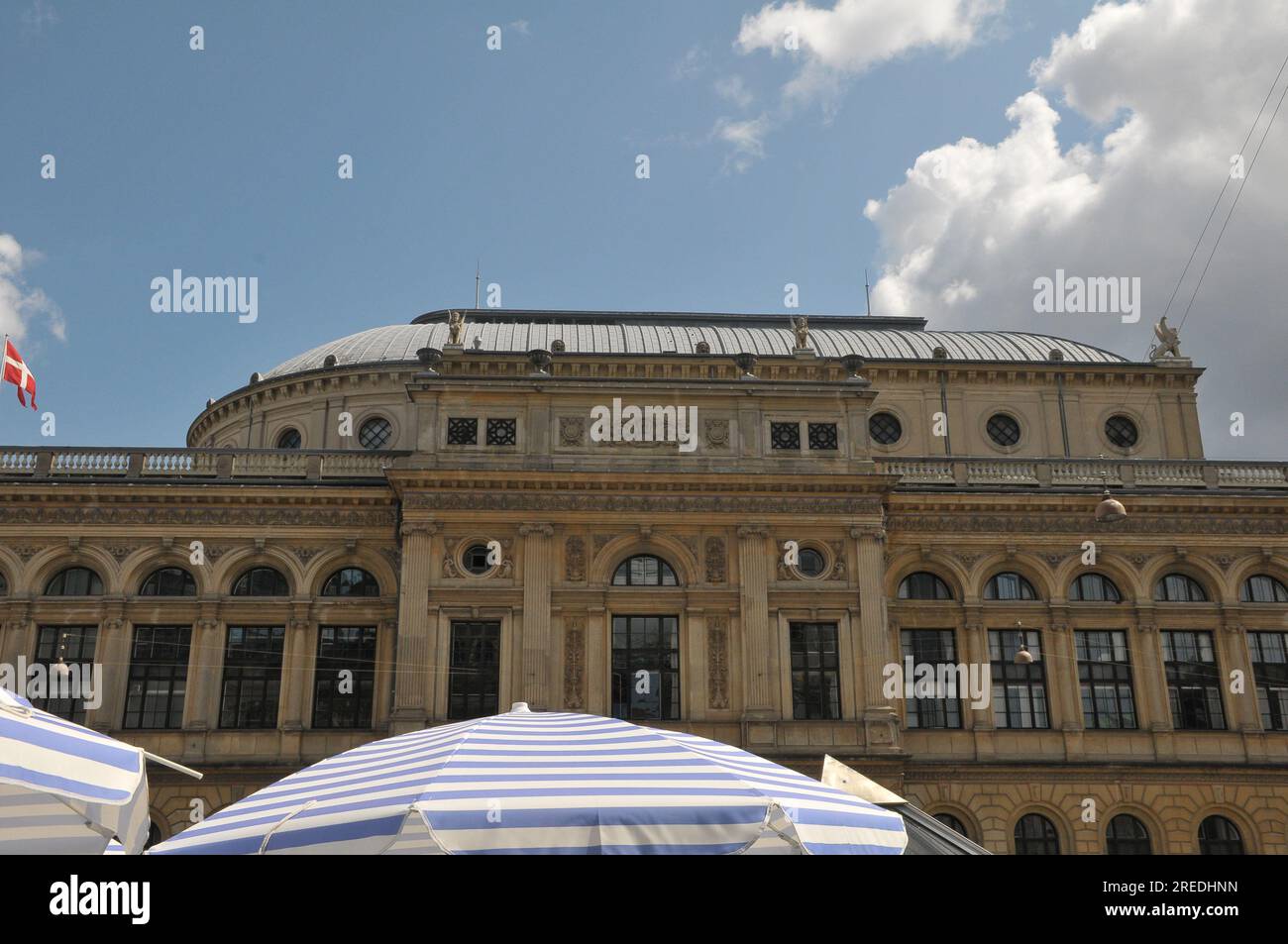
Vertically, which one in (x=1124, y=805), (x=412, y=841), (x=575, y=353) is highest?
(x=575, y=353)

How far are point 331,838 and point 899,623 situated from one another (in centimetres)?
3054

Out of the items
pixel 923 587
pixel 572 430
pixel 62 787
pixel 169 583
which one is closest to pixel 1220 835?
pixel 923 587

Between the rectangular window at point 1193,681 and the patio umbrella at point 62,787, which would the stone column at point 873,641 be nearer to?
the rectangular window at point 1193,681

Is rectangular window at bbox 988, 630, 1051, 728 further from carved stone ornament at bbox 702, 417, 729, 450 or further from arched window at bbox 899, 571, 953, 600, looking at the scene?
carved stone ornament at bbox 702, 417, 729, 450

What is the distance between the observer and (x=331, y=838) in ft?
25.3

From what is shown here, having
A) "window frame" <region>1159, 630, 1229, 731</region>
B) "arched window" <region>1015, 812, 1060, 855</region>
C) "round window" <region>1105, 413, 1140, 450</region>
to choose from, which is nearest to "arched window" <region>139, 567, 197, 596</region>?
"arched window" <region>1015, 812, 1060, 855</region>

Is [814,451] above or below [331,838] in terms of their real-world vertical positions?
above

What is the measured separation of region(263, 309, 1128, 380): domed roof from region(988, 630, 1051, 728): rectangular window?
554 inches

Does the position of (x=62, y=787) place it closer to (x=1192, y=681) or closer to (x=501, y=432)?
(x=501, y=432)

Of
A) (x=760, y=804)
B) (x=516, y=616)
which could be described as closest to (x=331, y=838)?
(x=760, y=804)

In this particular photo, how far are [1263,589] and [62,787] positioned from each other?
126ft

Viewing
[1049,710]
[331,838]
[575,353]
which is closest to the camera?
[331,838]
